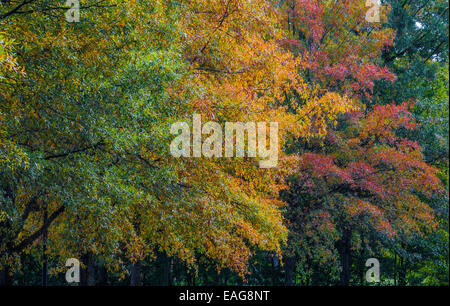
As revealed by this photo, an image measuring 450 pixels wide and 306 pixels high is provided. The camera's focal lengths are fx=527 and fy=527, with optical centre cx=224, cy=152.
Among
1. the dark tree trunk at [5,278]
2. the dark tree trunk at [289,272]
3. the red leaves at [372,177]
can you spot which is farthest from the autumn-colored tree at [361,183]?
the dark tree trunk at [5,278]

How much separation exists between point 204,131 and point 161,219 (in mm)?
2151

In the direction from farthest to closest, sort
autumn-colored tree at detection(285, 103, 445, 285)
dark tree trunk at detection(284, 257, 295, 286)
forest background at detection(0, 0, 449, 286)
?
dark tree trunk at detection(284, 257, 295, 286) < autumn-colored tree at detection(285, 103, 445, 285) < forest background at detection(0, 0, 449, 286)

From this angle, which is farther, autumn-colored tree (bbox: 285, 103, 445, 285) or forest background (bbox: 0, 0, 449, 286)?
autumn-colored tree (bbox: 285, 103, 445, 285)

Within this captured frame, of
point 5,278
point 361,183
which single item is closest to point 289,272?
point 361,183

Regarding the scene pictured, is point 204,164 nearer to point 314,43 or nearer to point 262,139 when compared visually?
point 262,139

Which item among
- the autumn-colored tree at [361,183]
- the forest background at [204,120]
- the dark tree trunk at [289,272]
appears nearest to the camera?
the forest background at [204,120]

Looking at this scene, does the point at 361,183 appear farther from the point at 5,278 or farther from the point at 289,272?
the point at 5,278

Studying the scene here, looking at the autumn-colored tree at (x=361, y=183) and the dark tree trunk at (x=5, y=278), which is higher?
the autumn-colored tree at (x=361, y=183)

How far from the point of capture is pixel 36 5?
844 centimetres

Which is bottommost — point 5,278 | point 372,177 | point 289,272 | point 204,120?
point 289,272

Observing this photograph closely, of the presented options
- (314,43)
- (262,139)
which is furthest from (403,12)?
(262,139)

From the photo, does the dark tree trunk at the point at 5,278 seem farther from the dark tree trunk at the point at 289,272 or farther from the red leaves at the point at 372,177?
the dark tree trunk at the point at 289,272

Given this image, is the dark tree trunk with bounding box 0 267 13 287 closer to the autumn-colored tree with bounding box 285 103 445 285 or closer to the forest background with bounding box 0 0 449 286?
the forest background with bounding box 0 0 449 286

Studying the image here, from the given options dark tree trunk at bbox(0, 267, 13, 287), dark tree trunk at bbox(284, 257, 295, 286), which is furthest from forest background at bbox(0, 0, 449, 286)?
dark tree trunk at bbox(0, 267, 13, 287)
